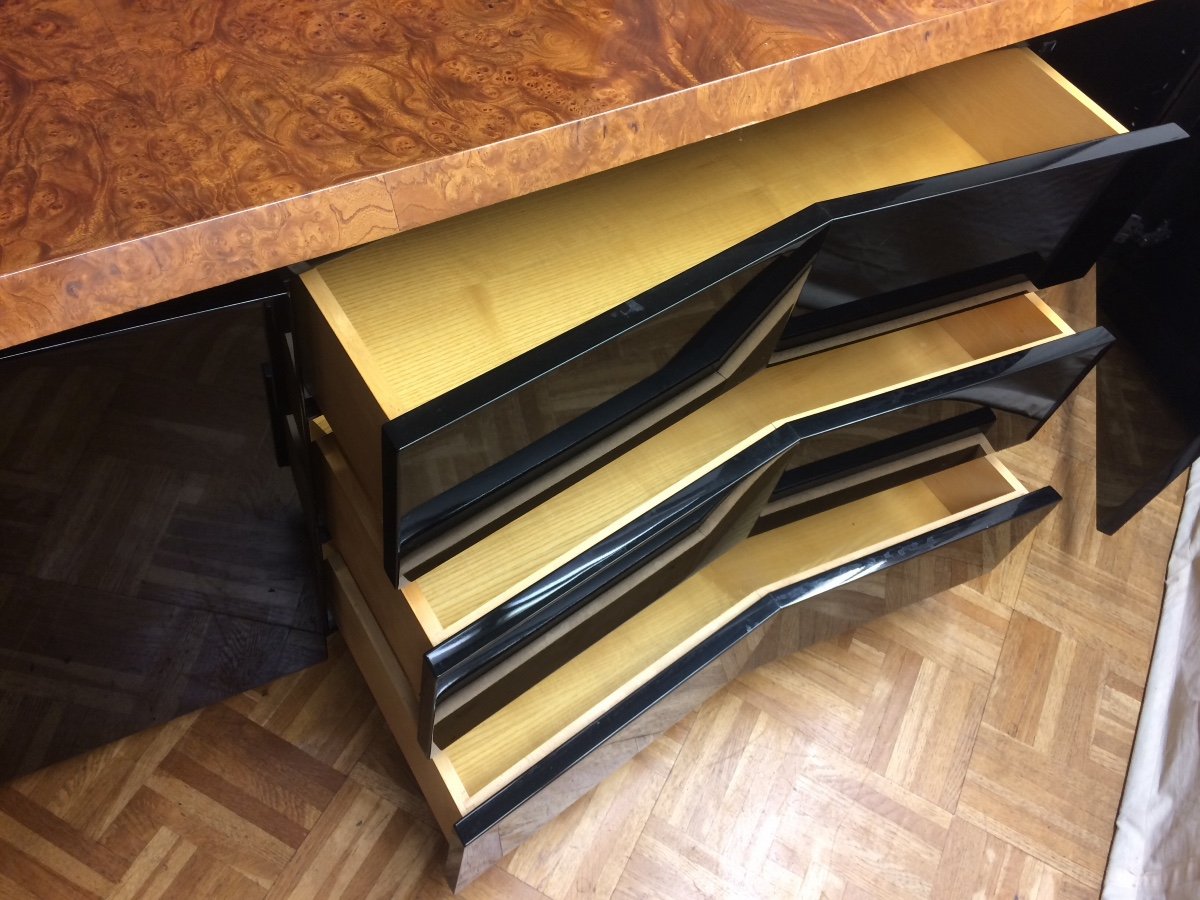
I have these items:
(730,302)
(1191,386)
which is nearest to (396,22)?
(730,302)

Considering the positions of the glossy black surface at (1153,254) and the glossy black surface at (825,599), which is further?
the glossy black surface at (1153,254)

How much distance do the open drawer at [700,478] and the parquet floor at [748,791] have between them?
0.25 m

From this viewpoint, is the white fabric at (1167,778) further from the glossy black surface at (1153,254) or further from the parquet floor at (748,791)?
the glossy black surface at (1153,254)

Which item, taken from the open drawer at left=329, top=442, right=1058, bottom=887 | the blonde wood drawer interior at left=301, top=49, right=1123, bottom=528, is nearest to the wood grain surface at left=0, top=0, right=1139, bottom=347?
the blonde wood drawer interior at left=301, top=49, right=1123, bottom=528

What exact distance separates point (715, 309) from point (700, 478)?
16cm

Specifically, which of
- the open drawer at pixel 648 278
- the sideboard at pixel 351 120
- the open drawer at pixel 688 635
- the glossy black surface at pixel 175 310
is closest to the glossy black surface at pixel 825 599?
the open drawer at pixel 688 635

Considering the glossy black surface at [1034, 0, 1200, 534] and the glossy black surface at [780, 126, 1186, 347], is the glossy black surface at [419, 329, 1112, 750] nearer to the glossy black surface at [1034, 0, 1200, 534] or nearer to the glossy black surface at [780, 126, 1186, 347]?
the glossy black surface at [780, 126, 1186, 347]

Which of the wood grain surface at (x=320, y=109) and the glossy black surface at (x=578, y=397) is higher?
the wood grain surface at (x=320, y=109)

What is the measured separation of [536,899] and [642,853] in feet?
0.36

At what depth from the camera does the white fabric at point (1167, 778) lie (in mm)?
979

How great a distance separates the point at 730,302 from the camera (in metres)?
0.64

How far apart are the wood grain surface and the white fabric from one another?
0.81 meters

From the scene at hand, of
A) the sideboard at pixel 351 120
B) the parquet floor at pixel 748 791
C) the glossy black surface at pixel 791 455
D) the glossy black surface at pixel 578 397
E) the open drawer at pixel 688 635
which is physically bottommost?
the parquet floor at pixel 748 791

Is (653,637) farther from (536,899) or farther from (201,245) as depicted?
(201,245)
